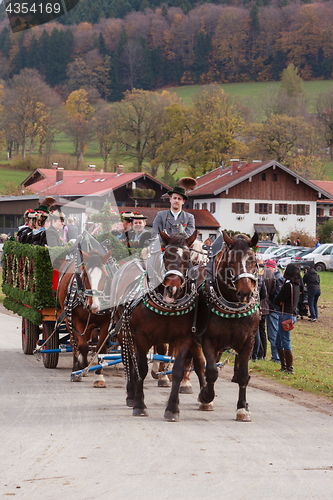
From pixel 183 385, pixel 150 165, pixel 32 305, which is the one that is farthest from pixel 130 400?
pixel 150 165

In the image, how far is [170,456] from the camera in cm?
526

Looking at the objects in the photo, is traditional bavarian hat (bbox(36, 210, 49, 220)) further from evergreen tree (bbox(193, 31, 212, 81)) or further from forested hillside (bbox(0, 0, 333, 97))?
evergreen tree (bbox(193, 31, 212, 81))

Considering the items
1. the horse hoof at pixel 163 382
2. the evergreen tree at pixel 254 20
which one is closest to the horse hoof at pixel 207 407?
the horse hoof at pixel 163 382

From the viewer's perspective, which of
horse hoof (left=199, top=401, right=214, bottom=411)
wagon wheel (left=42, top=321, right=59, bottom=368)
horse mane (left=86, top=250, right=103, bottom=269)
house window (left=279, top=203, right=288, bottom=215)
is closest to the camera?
horse hoof (left=199, top=401, right=214, bottom=411)

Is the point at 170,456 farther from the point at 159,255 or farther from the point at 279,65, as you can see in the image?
the point at 279,65

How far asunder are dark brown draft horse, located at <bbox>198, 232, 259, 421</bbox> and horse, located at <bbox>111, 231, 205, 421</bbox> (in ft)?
0.76

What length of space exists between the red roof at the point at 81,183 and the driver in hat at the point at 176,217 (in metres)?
45.4

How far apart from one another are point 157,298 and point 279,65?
114m

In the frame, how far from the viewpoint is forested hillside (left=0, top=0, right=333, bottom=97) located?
112375 millimetres

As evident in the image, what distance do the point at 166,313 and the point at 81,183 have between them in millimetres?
53982

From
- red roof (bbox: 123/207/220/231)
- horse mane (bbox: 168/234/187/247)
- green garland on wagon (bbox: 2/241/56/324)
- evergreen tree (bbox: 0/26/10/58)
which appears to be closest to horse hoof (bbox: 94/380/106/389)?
green garland on wagon (bbox: 2/241/56/324)

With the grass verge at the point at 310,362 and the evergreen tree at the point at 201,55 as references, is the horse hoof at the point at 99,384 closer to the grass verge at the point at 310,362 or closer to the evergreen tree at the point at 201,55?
the grass verge at the point at 310,362

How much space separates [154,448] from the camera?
5.50 m

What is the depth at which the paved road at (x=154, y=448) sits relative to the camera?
4.48 metres
